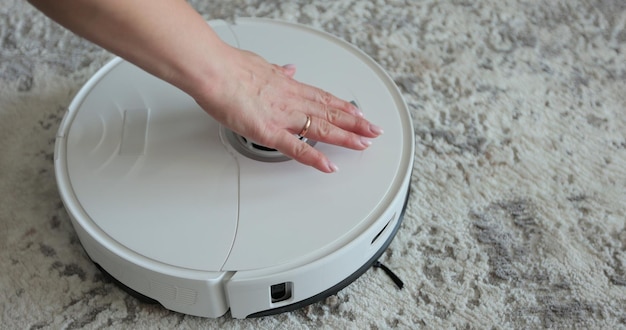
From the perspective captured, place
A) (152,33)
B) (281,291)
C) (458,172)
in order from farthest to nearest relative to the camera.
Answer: (458,172), (281,291), (152,33)

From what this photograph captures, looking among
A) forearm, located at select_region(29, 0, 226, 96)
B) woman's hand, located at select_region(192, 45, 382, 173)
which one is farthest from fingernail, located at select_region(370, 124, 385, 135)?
forearm, located at select_region(29, 0, 226, 96)

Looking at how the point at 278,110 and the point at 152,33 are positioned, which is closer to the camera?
the point at 152,33

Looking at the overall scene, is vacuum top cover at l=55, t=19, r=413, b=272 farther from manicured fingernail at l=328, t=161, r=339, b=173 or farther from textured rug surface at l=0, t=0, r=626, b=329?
textured rug surface at l=0, t=0, r=626, b=329

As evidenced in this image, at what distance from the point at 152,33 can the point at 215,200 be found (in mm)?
269

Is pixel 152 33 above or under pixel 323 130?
above

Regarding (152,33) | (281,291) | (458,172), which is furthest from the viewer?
(458,172)

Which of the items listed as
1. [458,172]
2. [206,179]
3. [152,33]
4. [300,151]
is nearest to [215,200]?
[206,179]

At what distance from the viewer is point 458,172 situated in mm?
1117

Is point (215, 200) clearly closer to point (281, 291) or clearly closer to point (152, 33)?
point (281, 291)

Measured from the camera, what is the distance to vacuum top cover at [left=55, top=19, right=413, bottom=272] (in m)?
0.88

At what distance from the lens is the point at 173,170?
954 millimetres

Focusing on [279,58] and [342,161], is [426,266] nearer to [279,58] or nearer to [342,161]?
[342,161]

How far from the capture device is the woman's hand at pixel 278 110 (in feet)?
2.86

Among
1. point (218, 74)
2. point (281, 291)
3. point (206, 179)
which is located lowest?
point (281, 291)
